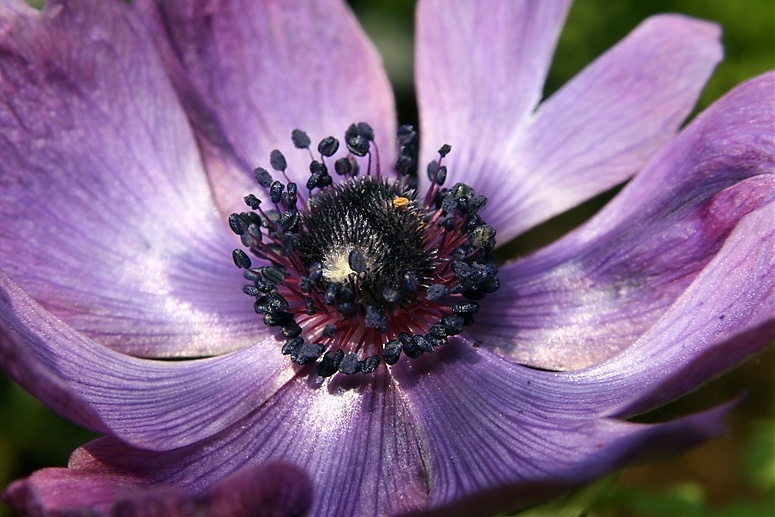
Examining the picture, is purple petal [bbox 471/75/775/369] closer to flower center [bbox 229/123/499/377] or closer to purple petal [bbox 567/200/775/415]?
purple petal [bbox 567/200/775/415]

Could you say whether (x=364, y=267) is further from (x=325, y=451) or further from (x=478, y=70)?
(x=478, y=70)

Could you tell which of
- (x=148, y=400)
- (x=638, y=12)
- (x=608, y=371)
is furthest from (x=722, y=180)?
(x=638, y=12)

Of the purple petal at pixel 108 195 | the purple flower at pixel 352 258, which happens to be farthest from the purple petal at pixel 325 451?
the purple petal at pixel 108 195

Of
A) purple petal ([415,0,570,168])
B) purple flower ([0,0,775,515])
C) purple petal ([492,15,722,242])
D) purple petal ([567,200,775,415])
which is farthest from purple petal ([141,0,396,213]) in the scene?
purple petal ([567,200,775,415])

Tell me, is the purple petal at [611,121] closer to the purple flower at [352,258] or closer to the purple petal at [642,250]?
the purple flower at [352,258]

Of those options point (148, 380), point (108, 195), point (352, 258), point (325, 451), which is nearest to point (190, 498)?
point (325, 451)
